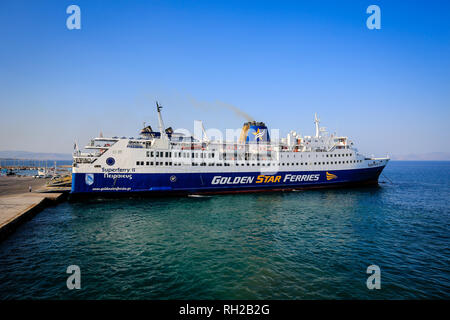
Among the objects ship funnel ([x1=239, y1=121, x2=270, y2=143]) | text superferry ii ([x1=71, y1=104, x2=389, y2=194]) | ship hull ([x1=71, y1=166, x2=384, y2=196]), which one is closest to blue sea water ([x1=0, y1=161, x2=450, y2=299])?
ship hull ([x1=71, y1=166, x2=384, y2=196])

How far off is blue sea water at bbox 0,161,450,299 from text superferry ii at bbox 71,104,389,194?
538cm

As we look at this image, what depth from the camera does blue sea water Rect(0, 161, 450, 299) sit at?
25.5 ft

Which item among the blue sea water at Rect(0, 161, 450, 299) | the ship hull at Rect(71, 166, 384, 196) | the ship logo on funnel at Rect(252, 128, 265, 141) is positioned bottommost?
the blue sea water at Rect(0, 161, 450, 299)

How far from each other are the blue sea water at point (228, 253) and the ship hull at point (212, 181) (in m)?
4.25

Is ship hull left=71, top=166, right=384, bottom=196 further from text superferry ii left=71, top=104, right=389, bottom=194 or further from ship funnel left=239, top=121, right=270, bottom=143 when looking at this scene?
ship funnel left=239, top=121, right=270, bottom=143

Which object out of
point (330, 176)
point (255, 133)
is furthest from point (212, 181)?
point (330, 176)

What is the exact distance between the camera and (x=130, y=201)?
74.2ft

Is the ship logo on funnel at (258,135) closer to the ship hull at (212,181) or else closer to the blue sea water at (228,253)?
the ship hull at (212,181)

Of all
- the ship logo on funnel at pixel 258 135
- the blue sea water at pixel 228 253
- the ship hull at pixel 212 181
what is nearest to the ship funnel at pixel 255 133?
the ship logo on funnel at pixel 258 135

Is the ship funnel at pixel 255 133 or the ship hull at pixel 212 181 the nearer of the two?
the ship hull at pixel 212 181

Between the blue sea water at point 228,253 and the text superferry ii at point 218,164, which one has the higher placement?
the text superferry ii at point 218,164

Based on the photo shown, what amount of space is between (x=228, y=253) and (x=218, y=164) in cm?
1707

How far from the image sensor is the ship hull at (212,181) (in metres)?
23.1
